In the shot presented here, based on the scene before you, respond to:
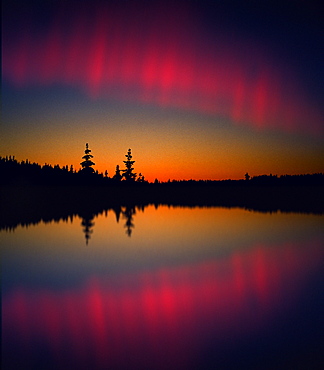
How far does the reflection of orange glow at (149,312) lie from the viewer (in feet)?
37.2

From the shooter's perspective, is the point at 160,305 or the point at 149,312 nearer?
the point at 149,312

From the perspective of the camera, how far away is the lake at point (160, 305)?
1079cm

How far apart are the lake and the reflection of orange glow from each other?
43 mm

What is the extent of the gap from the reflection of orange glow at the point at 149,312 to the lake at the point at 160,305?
4 centimetres

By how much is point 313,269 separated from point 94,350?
50.6 feet

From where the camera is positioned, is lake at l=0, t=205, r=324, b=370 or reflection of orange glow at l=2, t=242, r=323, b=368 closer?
lake at l=0, t=205, r=324, b=370

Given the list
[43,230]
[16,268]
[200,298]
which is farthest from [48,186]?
[200,298]

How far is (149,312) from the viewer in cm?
1465

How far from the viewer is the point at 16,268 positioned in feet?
69.2

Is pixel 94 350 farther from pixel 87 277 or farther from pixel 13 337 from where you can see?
pixel 87 277

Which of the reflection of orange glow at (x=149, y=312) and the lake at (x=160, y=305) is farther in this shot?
the reflection of orange glow at (x=149, y=312)

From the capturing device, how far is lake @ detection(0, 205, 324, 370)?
10789mm

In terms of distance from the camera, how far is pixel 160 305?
50.3 feet

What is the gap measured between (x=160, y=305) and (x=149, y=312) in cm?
81
